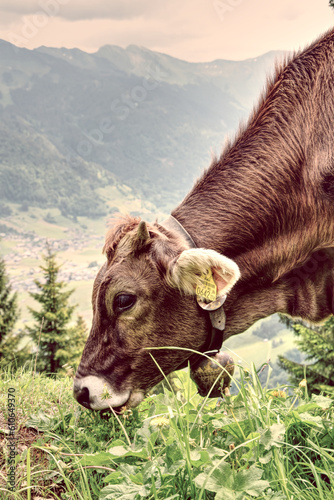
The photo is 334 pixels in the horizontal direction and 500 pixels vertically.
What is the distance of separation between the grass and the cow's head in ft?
0.85

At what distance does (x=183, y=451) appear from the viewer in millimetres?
2426

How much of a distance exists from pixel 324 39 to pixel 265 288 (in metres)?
2.68

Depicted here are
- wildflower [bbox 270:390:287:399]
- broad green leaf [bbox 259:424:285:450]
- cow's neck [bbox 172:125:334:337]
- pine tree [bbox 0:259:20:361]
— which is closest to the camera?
broad green leaf [bbox 259:424:285:450]

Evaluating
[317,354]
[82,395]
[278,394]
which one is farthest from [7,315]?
[278,394]

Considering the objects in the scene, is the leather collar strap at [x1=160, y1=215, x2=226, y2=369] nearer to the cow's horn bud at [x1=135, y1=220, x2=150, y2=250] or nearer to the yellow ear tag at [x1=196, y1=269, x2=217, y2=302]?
the yellow ear tag at [x1=196, y1=269, x2=217, y2=302]

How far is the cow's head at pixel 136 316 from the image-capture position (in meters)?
3.89

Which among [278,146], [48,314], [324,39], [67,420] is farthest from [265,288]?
[48,314]

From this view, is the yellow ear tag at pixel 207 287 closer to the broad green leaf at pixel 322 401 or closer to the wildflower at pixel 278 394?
the wildflower at pixel 278 394

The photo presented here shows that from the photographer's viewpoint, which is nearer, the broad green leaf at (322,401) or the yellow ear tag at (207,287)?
the broad green leaf at (322,401)

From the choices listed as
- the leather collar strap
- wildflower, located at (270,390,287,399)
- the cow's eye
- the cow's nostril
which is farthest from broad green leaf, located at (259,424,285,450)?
the cow's nostril

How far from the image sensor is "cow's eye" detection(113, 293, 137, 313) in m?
3.91

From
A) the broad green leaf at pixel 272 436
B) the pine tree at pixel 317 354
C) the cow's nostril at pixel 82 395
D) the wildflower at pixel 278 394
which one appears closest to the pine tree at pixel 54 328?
the pine tree at pixel 317 354

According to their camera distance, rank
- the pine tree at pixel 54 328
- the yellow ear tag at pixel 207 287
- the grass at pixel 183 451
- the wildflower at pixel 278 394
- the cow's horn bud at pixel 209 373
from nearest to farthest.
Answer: the grass at pixel 183 451, the wildflower at pixel 278 394, the yellow ear tag at pixel 207 287, the cow's horn bud at pixel 209 373, the pine tree at pixel 54 328

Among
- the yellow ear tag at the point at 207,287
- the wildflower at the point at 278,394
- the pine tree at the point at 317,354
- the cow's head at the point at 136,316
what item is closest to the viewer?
the wildflower at the point at 278,394
